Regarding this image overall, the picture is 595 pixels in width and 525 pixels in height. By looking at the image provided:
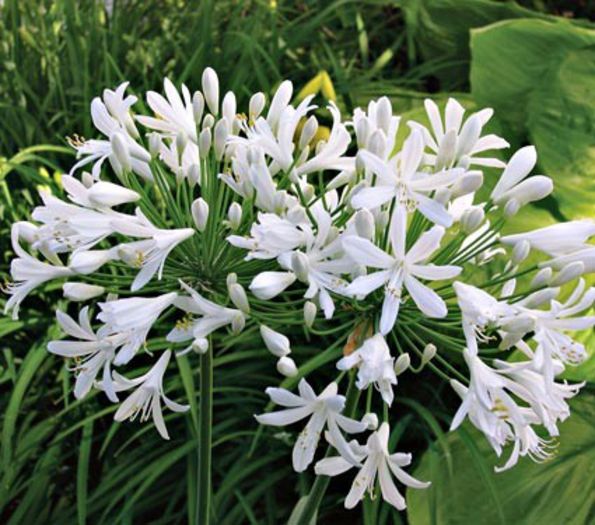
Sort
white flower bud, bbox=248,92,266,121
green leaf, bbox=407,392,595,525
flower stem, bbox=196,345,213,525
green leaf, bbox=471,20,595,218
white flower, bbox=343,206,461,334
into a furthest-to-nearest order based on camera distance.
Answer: green leaf, bbox=471,20,595,218 → green leaf, bbox=407,392,595,525 → white flower bud, bbox=248,92,266,121 → flower stem, bbox=196,345,213,525 → white flower, bbox=343,206,461,334

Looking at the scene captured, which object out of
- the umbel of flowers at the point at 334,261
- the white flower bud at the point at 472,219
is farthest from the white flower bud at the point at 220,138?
the white flower bud at the point at 472,219

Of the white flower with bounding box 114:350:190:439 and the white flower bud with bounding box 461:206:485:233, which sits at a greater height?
the white flower bud with bounding box 461:206:485:233

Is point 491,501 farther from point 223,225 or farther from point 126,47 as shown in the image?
point 126,47

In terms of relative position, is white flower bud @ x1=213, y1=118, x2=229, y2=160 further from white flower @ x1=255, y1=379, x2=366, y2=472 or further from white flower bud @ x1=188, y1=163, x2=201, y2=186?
white flower @ x1=255, y1=379, x2=366, y2=472

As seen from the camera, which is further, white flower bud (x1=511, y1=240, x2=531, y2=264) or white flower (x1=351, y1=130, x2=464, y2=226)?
white flower bud (x1=511, y1=240, x2=531, y2=264)

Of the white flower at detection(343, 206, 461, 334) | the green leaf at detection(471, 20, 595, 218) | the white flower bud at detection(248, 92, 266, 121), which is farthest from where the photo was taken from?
the green leaf at detection(471, 20, 595, 218)

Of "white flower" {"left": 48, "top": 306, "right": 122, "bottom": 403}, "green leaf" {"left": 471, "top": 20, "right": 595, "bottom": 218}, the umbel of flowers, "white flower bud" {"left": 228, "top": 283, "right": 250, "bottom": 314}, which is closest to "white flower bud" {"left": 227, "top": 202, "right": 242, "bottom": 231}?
the umbel of flowers

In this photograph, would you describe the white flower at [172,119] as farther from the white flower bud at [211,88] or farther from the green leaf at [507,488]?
the green leaf at [507,488]
